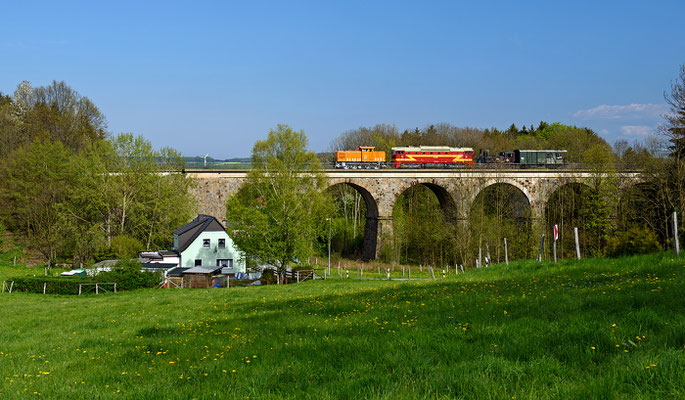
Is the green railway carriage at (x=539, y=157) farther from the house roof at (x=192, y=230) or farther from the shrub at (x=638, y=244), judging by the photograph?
the house roof at (x=192, y=230)

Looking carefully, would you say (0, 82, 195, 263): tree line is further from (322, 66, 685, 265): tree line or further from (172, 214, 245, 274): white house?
(322, 66, 685, 265): tree line

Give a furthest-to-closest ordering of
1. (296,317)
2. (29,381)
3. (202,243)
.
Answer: (202,243), (296,317), (29,381)

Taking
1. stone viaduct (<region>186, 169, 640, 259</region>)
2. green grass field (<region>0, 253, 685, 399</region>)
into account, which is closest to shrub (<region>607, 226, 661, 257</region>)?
stone viaduct (<region>186, 169, 640, 259</region>)

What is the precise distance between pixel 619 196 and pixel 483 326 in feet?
183

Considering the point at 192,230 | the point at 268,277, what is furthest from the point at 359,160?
the point at 268,277

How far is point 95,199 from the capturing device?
48969 mm

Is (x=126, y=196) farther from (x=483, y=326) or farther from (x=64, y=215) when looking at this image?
(x=483, y=326)

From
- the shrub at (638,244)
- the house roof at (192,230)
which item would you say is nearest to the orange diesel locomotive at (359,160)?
the house roof at (192,230)

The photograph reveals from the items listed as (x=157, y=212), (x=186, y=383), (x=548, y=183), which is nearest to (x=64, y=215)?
(x=157, y=212)

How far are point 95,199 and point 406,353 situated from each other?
4933 cm

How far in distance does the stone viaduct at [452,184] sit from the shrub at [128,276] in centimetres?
2431

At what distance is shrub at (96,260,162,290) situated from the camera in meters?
30.1

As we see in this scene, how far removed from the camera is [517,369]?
221 inches

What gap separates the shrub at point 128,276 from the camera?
30125 millimetres
